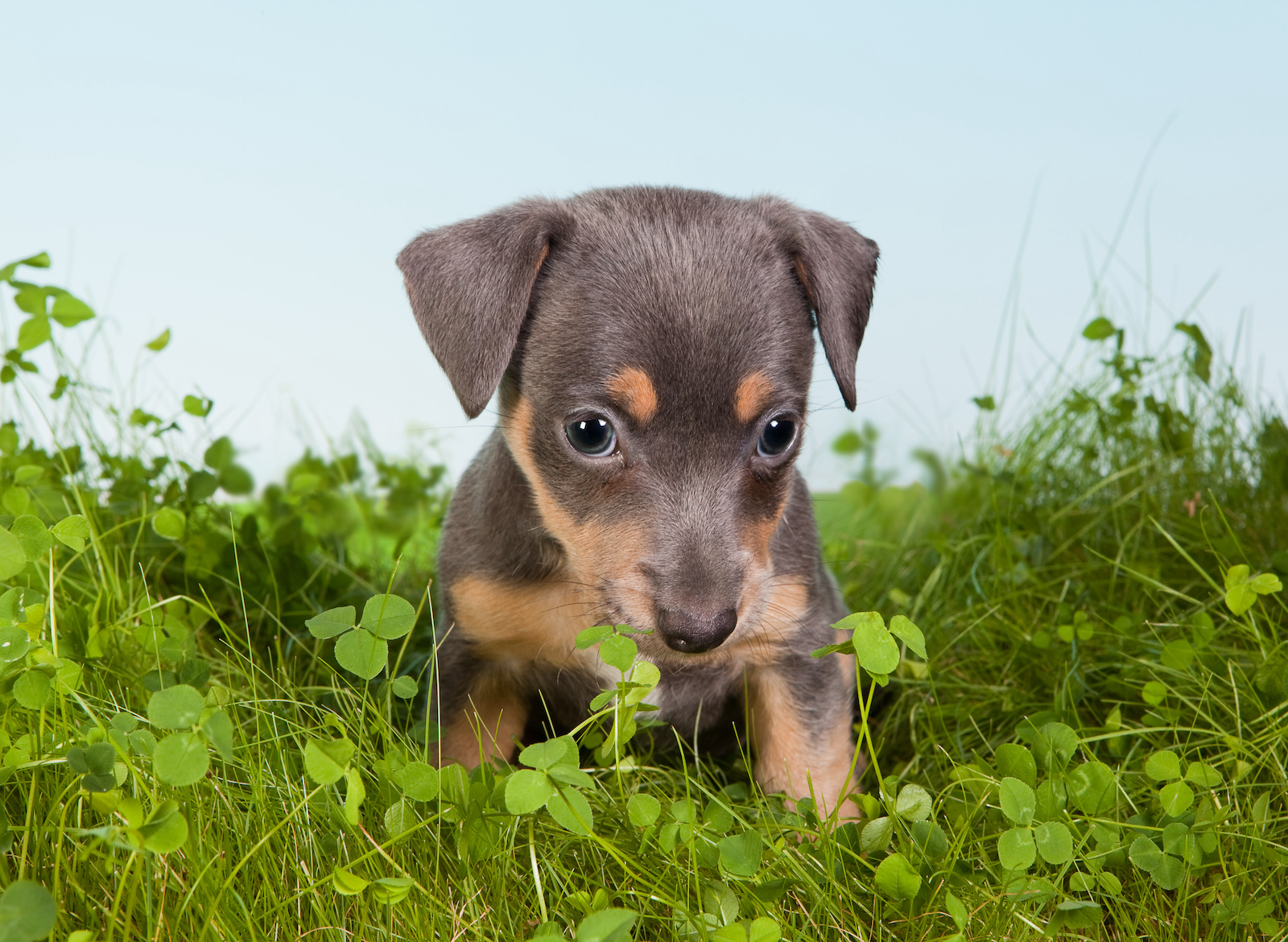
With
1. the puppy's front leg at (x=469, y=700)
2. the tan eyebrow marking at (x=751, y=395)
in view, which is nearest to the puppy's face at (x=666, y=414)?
the tan eyebrow marking at (x=751, y=395)

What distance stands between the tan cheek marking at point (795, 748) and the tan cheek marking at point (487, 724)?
31.9 inches

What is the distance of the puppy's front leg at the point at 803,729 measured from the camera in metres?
3.70

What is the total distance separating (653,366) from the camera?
3045 mm

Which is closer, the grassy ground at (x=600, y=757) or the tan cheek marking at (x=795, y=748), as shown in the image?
the grassy ground at (x=600, y=757)

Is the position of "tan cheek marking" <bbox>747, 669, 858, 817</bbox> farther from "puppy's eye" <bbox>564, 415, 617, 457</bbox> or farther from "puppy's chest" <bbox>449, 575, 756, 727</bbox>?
"puppy's eye" <bbox>564, 415, 617, 457</bbox>

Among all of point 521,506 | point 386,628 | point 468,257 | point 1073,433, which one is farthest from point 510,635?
point 1073,433

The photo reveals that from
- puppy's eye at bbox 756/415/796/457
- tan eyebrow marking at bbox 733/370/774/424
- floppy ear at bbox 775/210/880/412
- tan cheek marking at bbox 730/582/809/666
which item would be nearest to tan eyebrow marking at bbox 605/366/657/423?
tan eyebrow marking at bbox 733/370/774/424

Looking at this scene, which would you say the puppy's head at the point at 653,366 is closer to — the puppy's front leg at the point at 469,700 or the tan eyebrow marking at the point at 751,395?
the tan eyebrow marking at the point at 751,395

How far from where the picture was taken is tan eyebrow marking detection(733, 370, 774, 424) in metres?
3.08

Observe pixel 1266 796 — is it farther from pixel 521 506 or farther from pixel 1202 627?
pixel 521 506

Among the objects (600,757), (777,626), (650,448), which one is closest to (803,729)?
(777,626)

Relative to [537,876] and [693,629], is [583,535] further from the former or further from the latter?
[537,876]

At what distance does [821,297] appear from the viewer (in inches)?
134

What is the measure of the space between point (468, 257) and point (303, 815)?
1512mm
